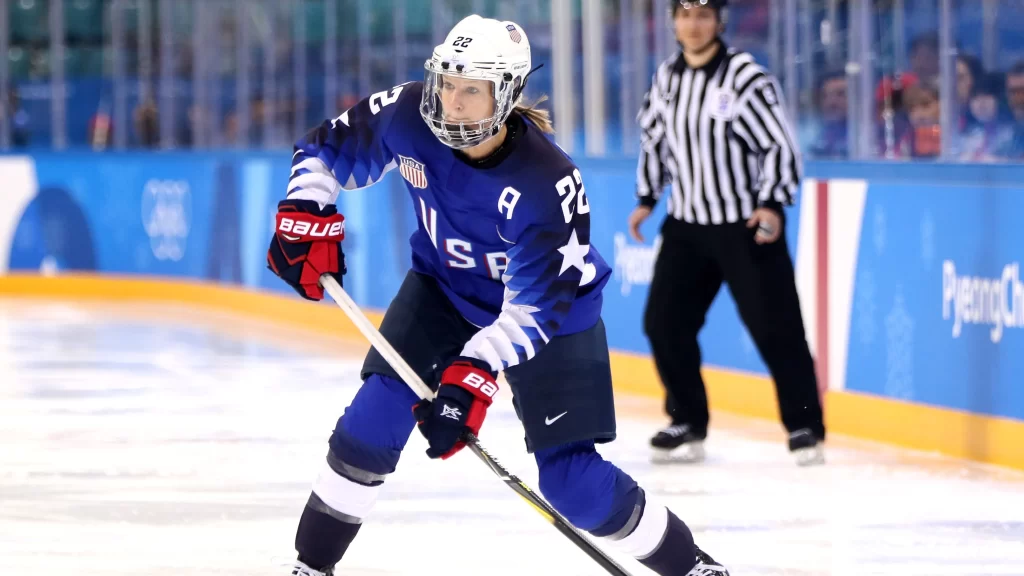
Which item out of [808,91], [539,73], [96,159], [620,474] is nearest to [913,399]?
[808,91]

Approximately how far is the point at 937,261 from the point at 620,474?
2.75m

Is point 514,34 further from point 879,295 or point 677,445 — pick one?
point 879,295

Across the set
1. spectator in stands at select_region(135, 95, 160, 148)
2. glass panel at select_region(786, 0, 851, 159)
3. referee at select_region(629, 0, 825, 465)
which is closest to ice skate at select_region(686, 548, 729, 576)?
referee at select_region(629, 0, 825, 465)

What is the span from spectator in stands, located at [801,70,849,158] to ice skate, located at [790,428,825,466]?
68.7 inches

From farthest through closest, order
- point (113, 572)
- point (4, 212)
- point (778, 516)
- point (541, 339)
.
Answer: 1. point (4, 212)
2. point (778, 516)
3. point (113, 572)
4. point (541, 339)

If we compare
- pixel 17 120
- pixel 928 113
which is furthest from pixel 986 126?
pixel 17 120

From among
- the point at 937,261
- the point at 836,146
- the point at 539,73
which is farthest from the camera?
the point at 539,73

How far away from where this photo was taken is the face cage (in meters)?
3.05

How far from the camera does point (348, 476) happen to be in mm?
3215

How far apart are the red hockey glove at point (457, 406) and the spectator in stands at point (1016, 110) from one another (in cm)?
330

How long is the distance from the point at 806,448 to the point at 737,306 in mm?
504

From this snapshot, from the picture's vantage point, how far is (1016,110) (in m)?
5.80

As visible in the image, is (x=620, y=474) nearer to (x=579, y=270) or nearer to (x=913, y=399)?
(x=579, y=270)

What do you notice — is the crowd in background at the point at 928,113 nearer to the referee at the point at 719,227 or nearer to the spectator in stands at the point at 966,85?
the spectator in stands at the point at 966,85
